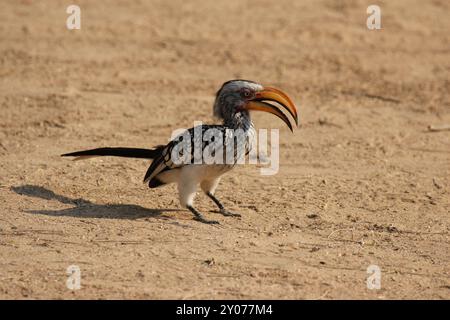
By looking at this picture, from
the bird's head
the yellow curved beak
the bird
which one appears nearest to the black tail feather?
the bird

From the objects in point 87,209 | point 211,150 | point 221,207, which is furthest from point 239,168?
point 87,209

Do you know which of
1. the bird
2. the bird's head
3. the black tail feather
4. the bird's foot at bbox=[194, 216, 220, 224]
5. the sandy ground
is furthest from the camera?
the black tail feather

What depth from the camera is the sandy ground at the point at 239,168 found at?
632 centimetres

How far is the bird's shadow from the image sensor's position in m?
7.29

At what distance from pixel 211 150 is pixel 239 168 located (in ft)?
5.43

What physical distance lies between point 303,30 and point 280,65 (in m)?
1.41

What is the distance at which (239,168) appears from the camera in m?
8.69

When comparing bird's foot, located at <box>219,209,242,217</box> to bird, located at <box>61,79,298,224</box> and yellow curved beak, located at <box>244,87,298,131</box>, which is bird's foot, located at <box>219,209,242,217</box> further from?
yellow curved beak, located at <box>244,87,298,131</box>

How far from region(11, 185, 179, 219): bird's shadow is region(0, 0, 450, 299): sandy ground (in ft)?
0.08

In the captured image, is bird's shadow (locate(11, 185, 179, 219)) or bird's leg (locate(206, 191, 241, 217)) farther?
bird's leg (locate(206, 191, 241, 217))

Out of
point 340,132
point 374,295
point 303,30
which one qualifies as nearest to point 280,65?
point 303,30

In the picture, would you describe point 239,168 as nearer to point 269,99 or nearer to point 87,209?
point 269,99

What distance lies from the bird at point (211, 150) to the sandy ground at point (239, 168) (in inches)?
11.0

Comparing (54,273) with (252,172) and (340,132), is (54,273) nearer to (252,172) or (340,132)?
(252,172)
